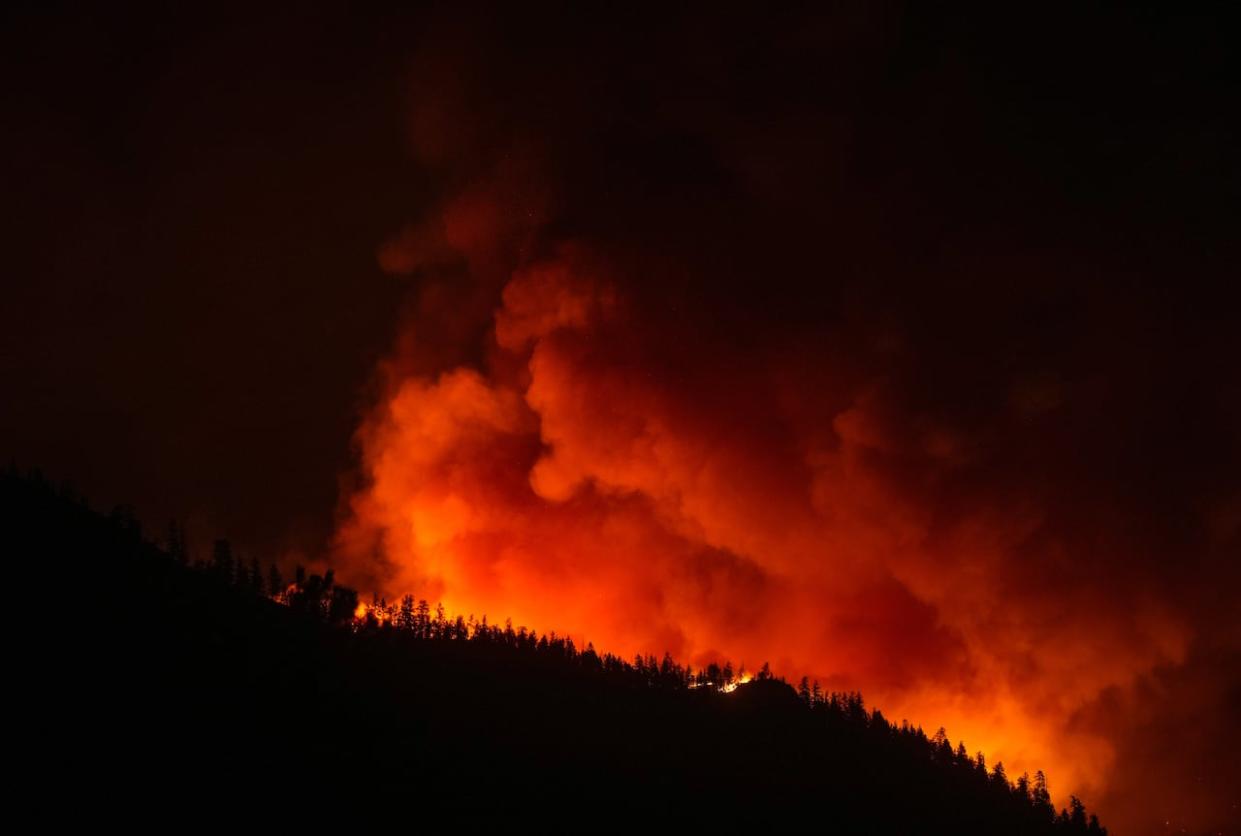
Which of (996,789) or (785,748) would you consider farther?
(996,789)

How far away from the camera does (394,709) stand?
4759 inches

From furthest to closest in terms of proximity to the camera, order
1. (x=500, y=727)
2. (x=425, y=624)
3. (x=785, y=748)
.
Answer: (x=425, y=624) → (x=785, y=748) → (x=500, y=727)

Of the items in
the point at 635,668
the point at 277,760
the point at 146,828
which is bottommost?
the point at 146,828

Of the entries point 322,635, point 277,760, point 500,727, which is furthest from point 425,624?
point 277,760

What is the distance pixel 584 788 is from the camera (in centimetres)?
11888

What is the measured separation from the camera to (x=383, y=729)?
376ft

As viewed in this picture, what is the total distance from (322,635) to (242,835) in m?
51.8

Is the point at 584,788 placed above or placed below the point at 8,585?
below

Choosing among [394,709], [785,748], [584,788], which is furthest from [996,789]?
[394,709]

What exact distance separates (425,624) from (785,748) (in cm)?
5318


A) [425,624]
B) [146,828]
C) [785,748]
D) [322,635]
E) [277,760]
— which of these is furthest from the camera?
[425,624]

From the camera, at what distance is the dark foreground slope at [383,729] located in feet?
297

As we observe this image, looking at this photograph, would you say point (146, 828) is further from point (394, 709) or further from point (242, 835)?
point (394, 709)

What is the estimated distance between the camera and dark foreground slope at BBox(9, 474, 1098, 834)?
90.6 meters
